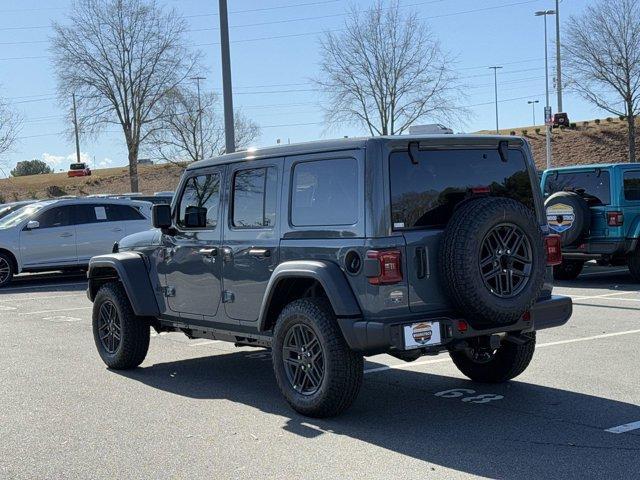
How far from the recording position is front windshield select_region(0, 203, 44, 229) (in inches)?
699

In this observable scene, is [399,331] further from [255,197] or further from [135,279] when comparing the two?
[135,279]

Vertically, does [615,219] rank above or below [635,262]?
above

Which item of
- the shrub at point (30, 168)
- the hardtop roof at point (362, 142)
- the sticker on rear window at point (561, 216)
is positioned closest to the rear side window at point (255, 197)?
the hardtop roof at point (362, 142)

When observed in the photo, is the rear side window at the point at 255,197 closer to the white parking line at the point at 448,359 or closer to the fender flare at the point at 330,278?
the fender flare at the point at 330,278

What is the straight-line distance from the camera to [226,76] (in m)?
17.1

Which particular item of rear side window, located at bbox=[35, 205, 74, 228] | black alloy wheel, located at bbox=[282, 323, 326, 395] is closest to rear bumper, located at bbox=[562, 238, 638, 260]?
black alloy wheel, located at bbox=[282, 323, 326, 395]

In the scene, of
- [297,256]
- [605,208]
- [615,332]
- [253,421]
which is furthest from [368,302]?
[605,208]

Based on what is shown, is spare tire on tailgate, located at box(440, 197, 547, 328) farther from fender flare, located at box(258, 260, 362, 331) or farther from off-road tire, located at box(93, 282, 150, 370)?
off-road tire, located at box(93, 282, 150, 370)

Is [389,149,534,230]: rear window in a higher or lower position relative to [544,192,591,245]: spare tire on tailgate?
higher

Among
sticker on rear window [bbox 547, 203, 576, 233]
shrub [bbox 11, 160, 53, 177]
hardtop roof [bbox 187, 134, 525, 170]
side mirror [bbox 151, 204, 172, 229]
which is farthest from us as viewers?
shrub [bbox 11, 160, 53, 177]

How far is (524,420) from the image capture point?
595cm

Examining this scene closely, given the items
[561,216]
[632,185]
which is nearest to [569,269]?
[561,216]

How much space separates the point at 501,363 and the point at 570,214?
748cm

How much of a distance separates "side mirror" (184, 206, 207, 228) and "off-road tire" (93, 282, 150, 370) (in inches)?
47.4
